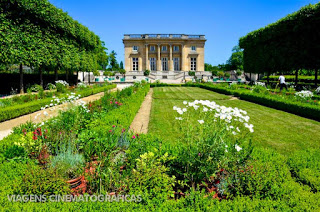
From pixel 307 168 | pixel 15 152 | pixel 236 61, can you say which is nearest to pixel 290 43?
pixel 307 168

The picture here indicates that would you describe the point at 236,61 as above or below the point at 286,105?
above

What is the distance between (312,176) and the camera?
2959 millimetres

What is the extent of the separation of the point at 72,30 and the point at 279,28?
20.2 m

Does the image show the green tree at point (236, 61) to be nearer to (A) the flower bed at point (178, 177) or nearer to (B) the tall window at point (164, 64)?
(B) the tall window at point (164, 64)

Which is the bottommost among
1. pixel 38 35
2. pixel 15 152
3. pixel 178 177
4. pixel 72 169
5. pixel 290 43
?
pixel 178 177

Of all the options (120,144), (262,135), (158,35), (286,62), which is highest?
(158,35)

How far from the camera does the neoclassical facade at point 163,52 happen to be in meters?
51.2

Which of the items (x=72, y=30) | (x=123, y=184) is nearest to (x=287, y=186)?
(x=123, y=184)

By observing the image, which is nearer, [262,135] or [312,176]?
[312,176]

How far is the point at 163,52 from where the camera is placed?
52719mm

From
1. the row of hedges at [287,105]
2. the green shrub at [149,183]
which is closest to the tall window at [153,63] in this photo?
the row of hedges at [287,105]

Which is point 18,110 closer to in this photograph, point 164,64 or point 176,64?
point 164,64

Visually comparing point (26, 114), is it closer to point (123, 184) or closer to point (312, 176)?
point (123, 184)

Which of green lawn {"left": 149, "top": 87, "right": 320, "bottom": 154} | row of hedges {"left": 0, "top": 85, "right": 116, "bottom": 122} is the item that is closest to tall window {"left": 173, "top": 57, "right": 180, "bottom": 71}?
row of hedges {"left": 0, "top": 85, "right": 116, "bottom": 122}
